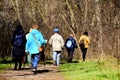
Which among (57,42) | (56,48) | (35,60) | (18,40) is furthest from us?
(57,42)

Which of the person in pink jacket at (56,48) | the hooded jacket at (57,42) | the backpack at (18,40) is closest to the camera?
the backpack at (18,40)

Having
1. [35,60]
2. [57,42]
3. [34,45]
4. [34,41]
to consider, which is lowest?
[35,60]

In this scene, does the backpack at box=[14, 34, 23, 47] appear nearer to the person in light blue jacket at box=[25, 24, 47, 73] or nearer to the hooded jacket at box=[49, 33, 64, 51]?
the person in light blue jacket at box=[25, 24, 47, 73]

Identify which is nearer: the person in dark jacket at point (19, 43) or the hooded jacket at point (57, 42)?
the person in dark jacket at point (19, 43)

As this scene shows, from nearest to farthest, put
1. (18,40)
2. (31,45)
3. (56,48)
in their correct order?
(31,45), (18,40), (56,48)

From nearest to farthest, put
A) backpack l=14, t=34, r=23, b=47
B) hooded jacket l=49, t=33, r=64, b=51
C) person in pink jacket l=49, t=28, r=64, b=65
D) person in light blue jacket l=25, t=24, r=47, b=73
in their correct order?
person in light blue jacket l=25, t=24, r=47, b=73 → backpack l=14, t=34, r=23, b=47 → person in pink jacket l=49, t=28, r=64, b=65 → hooded jacket l=49, t=33, r=64, b=51

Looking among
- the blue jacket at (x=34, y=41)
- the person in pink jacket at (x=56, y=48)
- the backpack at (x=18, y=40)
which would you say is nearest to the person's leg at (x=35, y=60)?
the blue jacket at (x=34, y=41)

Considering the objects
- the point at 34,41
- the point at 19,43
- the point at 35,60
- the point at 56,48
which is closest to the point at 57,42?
the point at 56,48

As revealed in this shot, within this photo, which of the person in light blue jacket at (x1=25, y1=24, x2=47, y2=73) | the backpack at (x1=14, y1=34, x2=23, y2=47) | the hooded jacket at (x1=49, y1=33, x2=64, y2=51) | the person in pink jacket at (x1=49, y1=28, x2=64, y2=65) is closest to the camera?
the person in light blue jacket at (x1=25, y1=24, x2=47, y2=73)

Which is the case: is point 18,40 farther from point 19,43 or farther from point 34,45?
point 34,45

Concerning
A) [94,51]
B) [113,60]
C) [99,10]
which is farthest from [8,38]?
[113,60]

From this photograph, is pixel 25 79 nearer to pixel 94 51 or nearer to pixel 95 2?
pixel 94 51

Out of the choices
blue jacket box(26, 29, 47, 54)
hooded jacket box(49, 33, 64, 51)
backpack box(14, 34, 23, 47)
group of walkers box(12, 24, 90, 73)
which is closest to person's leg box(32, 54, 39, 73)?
group of walkers box(12, 24, 90, 73)

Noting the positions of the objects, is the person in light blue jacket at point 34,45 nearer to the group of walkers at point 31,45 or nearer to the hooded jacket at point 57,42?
the group of walkers at point 31,45
